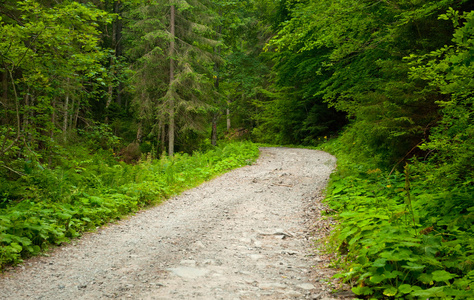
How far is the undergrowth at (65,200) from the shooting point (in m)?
4.16

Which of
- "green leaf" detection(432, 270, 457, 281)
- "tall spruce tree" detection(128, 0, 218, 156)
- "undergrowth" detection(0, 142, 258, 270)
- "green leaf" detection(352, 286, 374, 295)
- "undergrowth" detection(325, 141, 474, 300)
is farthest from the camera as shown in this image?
"tall spruce tree" detection(128, 0, 218, 156)

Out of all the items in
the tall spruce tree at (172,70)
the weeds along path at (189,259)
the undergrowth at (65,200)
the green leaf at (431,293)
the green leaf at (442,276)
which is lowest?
the weeds along path at (189,259)

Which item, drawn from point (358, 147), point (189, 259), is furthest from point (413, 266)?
point (358, 147)

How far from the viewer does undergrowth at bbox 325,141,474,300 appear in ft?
8.77

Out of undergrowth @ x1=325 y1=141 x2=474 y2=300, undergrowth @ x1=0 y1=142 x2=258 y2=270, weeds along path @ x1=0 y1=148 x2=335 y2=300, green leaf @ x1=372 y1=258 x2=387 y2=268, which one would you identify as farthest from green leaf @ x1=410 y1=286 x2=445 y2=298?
undergrowth @ x1=0 y1=142 x2=258 y2=270

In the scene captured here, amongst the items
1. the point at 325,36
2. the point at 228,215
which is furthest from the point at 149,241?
the point at 325,36

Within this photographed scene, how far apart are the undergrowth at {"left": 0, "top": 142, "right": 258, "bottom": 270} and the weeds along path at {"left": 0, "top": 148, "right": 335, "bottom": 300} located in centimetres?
26

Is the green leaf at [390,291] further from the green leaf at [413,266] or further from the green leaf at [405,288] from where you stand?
the green leaf at [413,266]

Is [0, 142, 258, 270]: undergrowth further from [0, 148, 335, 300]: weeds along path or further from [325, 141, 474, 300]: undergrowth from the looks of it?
[325, 141, 474, 300]: undergrowth

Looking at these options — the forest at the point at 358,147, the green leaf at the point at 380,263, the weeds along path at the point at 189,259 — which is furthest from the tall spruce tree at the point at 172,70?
the green leaf at the point at 380,263

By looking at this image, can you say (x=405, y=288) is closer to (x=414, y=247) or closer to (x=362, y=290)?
(x=362, y=290)

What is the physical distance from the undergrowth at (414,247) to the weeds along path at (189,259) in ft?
1.84

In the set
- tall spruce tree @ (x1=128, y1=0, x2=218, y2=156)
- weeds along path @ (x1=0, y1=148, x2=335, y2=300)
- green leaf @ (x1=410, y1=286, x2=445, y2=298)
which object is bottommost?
weeds along path @ (x1=0, y1=148, x2=335, y2=300)

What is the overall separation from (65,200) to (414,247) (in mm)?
5721
